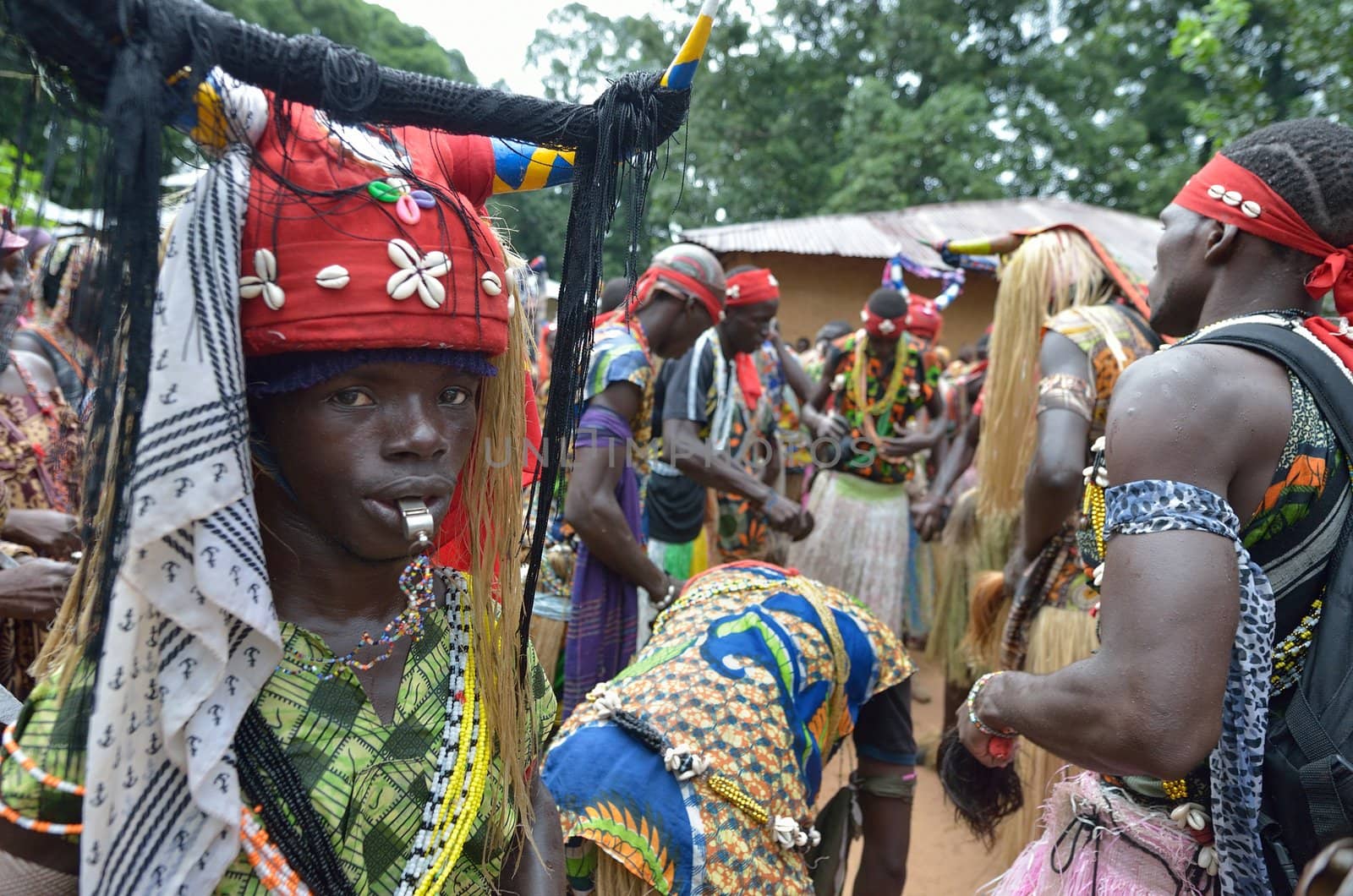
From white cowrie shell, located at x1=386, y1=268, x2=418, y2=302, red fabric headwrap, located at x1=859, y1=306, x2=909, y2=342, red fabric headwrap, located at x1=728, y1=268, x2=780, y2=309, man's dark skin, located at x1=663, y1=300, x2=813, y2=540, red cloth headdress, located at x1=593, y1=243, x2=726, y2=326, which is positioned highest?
white cowrie shell, located at x1=386, y1=268, x2=418, y2=302

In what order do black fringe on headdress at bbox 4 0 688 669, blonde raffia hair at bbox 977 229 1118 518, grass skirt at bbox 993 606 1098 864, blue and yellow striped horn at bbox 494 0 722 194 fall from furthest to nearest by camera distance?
blonde raffia hair at bbox 977 229 1118 518 < grass skirt at bbox 993 606 1098 864 < blue and yellow striped horn at bbox 494 0 722 194 < black fringe on headdress at bbox 4 0 688 669

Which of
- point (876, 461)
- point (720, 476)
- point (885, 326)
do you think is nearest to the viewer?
point (720, 476)

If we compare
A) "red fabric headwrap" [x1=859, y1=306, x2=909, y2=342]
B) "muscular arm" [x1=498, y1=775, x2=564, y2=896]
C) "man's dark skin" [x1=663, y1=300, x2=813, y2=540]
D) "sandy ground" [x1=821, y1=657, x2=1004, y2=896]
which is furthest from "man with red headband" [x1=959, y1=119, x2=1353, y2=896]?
"red fabric headwrap" [x1=859, y1=306, x2=909, y2=342]

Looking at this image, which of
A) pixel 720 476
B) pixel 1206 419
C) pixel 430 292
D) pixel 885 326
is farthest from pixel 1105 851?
pixel 885 326

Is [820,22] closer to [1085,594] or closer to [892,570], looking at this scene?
[892,570]

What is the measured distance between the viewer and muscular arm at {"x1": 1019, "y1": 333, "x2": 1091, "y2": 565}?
2.96 meters

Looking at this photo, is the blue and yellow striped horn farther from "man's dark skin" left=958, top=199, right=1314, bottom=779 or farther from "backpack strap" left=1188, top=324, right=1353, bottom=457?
"backpack strap" left=1188, top=324, right=1353, bottom=457

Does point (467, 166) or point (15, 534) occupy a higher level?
point (467, 166)

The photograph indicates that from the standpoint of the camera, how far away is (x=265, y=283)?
1.08 meters

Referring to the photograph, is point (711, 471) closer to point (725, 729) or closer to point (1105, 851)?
point (725, 729)

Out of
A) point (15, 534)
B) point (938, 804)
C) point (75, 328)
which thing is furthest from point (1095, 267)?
point (15, 534)

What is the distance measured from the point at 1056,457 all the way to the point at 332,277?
2.53 metres

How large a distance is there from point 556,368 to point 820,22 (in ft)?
71.3

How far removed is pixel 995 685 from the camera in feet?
5.75
